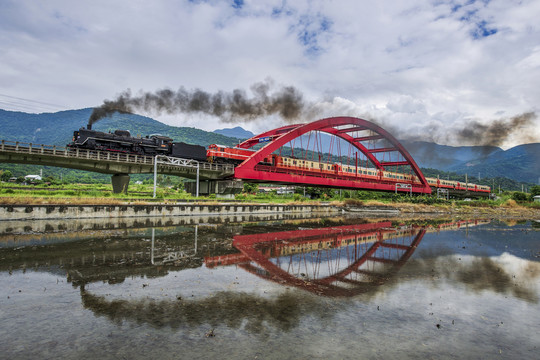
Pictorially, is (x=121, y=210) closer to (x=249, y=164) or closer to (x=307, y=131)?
(x=249, y=164)

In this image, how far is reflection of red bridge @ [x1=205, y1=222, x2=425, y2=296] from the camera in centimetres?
771

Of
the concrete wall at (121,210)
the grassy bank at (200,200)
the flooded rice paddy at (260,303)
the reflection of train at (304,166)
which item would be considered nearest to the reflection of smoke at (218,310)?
the flooded rice paddy at (260,303)

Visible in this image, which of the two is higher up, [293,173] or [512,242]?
[293,173]

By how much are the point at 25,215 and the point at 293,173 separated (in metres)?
31.0

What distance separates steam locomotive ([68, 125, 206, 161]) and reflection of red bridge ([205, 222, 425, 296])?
22512mm

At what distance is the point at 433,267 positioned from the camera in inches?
378

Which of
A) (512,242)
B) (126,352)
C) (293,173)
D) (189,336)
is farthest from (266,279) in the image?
(293,173)

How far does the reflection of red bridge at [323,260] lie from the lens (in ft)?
25.3

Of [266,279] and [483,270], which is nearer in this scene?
[266,279]

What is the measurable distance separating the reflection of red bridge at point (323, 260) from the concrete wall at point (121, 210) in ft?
38.3

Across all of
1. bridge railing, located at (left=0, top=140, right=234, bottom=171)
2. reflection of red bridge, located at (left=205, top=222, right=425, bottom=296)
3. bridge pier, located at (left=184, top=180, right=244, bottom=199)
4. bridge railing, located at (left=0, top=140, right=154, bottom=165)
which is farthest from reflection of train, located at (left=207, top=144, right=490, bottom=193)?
A: reflection of red bridge, located at (left=205, top=222, right=425, bottom=296)

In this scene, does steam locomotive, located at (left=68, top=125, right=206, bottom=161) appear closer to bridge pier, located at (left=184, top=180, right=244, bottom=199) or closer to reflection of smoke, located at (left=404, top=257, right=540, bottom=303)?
bridge pier, located at (left=184, top=180, right=244, bottom=199)

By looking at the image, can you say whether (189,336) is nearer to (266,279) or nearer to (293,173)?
(266,279)

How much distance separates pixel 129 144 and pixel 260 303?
3073 centimetres
